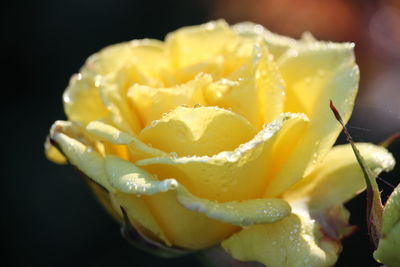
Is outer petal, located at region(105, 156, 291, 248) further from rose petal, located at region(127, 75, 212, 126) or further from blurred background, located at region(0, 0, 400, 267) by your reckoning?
blurred background, located at region(0, 0, 400, 267)

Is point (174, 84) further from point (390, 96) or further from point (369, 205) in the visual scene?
point (390, 96)

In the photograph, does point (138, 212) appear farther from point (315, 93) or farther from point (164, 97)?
point (315, 93)

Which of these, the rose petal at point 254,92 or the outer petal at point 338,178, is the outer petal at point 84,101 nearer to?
the rose petal at point 254,92

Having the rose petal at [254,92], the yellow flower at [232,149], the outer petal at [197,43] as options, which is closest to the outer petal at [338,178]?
the yellow flower at [232,149]

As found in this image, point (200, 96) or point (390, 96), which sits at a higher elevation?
point (200, 96)

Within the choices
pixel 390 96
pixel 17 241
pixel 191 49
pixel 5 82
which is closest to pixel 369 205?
pixel 191 49

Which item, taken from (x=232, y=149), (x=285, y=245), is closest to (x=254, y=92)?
(x=232, y=149)
